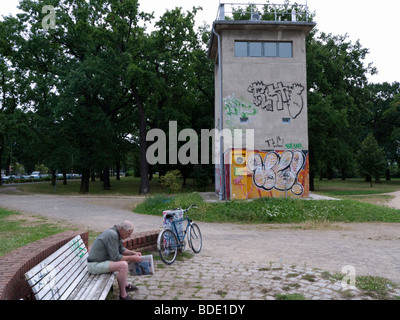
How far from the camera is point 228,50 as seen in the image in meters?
18.6

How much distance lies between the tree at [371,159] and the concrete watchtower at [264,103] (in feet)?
84.7

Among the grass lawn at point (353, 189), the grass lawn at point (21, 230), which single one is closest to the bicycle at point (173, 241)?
the grass lawn at point (21, 230)

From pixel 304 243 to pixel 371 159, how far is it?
117ft

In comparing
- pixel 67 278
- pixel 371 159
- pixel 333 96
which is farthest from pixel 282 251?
pixel 371 159

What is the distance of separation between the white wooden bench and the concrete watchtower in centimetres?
1321

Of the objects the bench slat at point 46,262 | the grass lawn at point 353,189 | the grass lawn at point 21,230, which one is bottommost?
the grass lawn at point 353,189

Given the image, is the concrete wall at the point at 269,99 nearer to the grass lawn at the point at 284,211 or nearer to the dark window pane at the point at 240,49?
the dark window pane at the point at 240,49

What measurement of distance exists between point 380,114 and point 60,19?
168 feet

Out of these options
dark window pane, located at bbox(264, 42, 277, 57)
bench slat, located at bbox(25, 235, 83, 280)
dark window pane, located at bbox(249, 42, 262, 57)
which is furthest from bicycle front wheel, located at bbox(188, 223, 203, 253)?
dark window pane, located at bbox(264, 42, 277, 57)

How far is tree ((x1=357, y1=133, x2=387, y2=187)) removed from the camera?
4000 cm

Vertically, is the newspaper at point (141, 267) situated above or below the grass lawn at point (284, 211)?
above

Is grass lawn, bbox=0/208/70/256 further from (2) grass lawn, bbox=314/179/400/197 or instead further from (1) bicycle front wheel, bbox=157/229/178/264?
(2) grass lawn, bbox=314/179/400/197

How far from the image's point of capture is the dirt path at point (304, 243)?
7.04 m

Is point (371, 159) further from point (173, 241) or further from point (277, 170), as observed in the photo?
point (173, 241)
